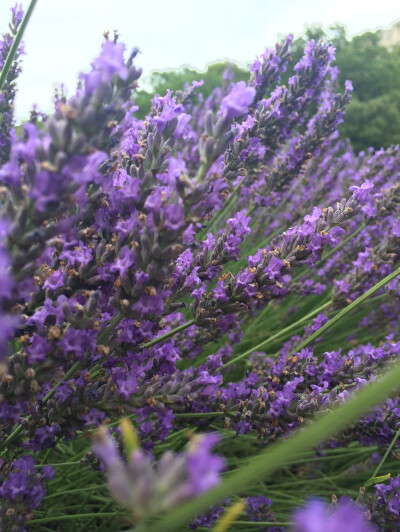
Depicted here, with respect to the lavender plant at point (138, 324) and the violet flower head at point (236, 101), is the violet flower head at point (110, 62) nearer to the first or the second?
the lavender plant at point (138, 324)

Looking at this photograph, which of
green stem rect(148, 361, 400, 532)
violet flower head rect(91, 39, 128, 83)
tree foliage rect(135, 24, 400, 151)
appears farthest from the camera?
tree foliage rect(135, 24, 400, 151)

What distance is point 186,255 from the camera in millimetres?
1104

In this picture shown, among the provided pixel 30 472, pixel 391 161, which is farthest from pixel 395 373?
pixel 391 161

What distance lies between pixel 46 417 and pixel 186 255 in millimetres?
487

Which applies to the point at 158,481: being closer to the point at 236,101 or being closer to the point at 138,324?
the point at 138,324

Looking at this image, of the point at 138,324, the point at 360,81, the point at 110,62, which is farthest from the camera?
the point at 360,81

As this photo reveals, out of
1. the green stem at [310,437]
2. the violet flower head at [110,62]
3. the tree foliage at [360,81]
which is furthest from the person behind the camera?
the tree foliage at [360,81]

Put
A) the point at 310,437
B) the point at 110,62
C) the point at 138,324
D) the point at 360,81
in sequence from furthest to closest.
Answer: the point at 360,81 < the point at 138,324 < the point at 110,62 < the point at 310,437

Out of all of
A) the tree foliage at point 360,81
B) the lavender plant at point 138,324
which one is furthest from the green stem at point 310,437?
the tree foliage at point 360,81

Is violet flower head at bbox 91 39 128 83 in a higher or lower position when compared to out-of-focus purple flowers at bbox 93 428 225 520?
higher

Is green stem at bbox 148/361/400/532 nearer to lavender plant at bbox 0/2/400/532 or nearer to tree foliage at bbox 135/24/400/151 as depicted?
lavender plant at bbox 0/2/400/532

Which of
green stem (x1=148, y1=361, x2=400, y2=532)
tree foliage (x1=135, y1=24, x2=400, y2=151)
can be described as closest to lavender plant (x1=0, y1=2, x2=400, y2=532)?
green stem (x1=148, y1=361, x2=400, y2=532)

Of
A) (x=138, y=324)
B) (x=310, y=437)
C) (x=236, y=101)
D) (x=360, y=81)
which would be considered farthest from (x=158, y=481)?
(x=360, y=81)

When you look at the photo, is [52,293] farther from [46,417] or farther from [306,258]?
[306,258]
